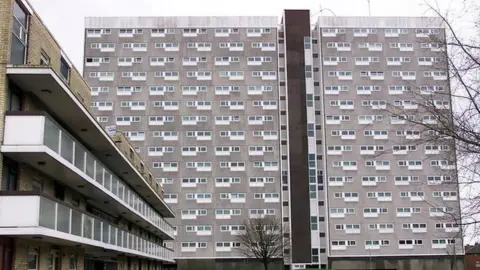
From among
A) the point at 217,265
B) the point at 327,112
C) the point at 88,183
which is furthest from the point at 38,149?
the point at 327,112

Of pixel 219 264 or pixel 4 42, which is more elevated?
pixel 4 42

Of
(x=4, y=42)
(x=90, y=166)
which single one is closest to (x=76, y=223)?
(x=90, y=166)

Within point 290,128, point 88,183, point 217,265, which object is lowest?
point 217,265

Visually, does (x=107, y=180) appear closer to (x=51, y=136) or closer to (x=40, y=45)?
(x=40, y=45)

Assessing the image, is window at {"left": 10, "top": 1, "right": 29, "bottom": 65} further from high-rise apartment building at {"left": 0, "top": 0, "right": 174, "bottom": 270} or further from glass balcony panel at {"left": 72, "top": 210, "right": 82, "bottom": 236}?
glass balcony panel at {"left": 72, "top": 210, "right": 82, "bottom": 236}

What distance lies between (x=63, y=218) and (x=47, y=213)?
7.37 ft

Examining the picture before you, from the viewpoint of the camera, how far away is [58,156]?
20.9m

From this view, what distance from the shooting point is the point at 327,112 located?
252 ft

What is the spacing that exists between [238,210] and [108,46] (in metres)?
28.4

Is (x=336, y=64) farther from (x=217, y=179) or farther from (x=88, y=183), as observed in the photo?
(x=88, y=183)

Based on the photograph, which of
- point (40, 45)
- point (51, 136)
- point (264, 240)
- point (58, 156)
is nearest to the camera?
point (51, 136)

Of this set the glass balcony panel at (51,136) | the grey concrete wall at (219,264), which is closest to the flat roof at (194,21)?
the grey concrete wall at (219,264)

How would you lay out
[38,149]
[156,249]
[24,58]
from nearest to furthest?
[38,149] < [24,58] < [156,249]

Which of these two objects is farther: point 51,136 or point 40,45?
point 40,45
